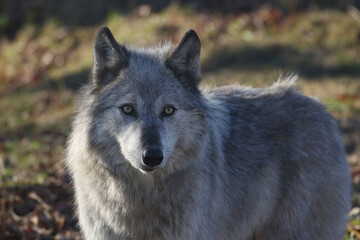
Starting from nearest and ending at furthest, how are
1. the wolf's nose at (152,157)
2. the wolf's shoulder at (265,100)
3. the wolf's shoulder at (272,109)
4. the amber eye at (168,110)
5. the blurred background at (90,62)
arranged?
1. the wolf's nose at (152,157)
2. the amber eye at (168,110)
3. the wolf's shoulder at (272,109)
4. the wolf's shoulder at (265,100)
5. the blurred background at (90,62)

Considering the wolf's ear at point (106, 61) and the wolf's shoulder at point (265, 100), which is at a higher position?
the wolf's ear at point (106, 61)

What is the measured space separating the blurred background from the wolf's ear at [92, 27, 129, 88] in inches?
99.5

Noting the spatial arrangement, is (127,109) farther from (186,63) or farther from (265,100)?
(265,100)

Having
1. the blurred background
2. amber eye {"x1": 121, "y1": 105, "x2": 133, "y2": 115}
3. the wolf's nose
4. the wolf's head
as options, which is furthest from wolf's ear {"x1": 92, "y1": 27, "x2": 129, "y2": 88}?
the blurred background

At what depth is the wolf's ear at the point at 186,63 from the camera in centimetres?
445

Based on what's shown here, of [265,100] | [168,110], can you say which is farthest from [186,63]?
[265,100]

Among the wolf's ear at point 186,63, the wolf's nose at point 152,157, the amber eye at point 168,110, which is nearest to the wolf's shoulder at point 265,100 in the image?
the wolf's ear at point 186,63

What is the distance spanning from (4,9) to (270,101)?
52.5 ft

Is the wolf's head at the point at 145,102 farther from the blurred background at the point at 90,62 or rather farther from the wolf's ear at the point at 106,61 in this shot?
the blurred background at the point at 90,62

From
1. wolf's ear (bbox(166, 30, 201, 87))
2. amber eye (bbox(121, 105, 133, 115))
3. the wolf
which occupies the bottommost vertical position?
the wolf

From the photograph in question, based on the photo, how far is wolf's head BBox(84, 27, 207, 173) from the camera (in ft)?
13.5

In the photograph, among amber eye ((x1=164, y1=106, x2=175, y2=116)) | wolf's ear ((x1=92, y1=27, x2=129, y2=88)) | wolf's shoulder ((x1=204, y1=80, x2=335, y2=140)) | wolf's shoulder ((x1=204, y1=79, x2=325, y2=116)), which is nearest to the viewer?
amber eye ((x1=164, y1=106, x2=175, y2=116))

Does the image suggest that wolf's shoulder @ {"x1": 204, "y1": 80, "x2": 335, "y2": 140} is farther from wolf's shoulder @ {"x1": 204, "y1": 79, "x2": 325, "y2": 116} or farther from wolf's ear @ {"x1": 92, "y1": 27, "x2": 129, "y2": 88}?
wolf's ear @ {"x1": 92, "y1": 27, "x2": 129, "y2": 88}

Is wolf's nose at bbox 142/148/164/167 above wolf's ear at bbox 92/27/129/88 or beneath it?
beneath
